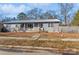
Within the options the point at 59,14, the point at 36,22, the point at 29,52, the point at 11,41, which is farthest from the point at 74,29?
the point at 11,41

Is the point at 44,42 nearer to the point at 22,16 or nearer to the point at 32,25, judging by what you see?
the point at 32,25

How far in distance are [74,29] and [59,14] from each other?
230mm

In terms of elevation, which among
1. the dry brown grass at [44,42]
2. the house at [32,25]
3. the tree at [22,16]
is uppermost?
the tree at [22,16]

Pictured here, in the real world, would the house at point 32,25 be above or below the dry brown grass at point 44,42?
above

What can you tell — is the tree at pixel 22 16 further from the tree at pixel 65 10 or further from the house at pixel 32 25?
the tree at pixel 65 10

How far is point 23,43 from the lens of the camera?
1.72m

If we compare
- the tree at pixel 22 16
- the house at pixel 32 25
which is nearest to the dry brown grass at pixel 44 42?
the house at pixel 32 25

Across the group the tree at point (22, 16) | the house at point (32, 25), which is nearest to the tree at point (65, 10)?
the house at point (32, 25)

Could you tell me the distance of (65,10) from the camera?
68.1 inches

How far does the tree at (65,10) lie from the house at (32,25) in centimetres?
9

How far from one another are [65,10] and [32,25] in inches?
15.6

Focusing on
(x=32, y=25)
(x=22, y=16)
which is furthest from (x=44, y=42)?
(x=22, y=16)

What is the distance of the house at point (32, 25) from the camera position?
1715 mm

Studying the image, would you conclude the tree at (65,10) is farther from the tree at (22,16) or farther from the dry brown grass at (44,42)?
the tree at (22,16)
